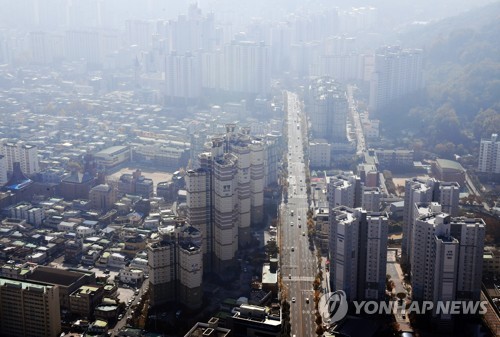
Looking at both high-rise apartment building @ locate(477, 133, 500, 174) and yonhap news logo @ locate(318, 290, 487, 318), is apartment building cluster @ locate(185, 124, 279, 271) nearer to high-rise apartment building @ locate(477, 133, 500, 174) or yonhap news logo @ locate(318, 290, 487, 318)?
yonhap news logo @ locate(318, 290, 487, 318)

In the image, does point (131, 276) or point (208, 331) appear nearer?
point (208, 331)

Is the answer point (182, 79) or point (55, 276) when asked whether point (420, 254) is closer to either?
point (55, 276)

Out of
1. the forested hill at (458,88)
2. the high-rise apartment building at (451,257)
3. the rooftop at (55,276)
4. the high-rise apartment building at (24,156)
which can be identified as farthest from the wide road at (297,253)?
the high-rise apartment building at (24,156)

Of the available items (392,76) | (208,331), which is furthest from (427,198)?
(392,76)

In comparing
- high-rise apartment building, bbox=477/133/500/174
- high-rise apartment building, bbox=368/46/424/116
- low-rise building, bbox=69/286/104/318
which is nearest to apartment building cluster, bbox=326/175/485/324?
low-rise building, bbox=69/286/104/318

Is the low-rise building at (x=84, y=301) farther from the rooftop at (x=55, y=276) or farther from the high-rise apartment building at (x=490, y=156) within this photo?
the high-rise apartment building at (x=490, y=156)

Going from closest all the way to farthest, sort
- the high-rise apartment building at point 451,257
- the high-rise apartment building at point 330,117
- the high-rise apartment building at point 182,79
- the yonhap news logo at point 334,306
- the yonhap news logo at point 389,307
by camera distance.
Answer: the high-rise apartment building at point 451,257 → the yonhap news logo at point 389,307 → the yonhap news logo at point 334,306 → the high-rise apartment building at point 330,117 → the high-rise apartment building at point 182,79

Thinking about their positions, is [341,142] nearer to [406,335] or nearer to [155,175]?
[155,175]
